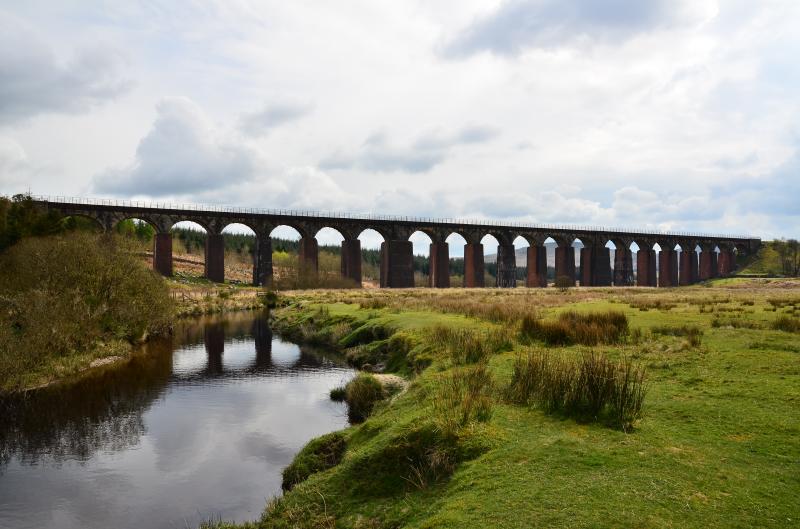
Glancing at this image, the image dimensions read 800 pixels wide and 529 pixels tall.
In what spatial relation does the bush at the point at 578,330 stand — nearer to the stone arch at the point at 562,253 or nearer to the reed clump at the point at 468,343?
the reed clump at the point at 468,343

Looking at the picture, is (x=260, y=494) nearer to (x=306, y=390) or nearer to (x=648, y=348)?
(x=306, y=390)

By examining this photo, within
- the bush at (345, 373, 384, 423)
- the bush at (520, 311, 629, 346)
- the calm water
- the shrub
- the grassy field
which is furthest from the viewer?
the shrub

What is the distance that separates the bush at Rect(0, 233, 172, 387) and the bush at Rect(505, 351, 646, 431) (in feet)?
49.0

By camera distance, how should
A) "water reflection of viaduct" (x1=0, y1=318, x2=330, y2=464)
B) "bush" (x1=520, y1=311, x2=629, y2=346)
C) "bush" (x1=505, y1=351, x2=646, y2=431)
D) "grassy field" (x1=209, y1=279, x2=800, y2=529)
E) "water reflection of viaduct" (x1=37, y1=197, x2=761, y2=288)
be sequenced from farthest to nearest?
"water reflection of viaduct" (x1=37, y1=197, x2=761, y2=288), "bush" (x1=520, y1=311, x2=629, y2=346), "water reflection of viaduct" (x1=0, y1=318, x2=330, y2=464), "bush" (x1=505, y1=351, x2=646, y2=431), "grassy field" (x1=209, y1=279, x2=800, y2=529)

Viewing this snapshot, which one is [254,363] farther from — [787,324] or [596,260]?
[596,260]

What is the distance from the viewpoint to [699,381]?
34.9 ft

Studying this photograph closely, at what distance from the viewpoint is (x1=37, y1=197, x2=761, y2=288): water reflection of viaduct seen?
190ft

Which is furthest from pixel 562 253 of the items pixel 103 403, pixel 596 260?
pixel 103 403

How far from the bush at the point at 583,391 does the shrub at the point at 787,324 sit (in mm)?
10297

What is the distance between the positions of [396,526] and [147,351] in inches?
845

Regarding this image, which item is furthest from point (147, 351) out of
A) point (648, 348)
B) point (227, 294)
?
point (227, 294)

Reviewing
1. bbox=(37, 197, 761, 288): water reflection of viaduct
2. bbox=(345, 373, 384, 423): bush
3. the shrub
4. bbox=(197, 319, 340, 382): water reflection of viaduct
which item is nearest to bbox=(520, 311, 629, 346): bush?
the shrub

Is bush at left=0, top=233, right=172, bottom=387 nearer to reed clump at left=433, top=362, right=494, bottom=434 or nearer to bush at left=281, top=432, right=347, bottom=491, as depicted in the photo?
bush at left=281, top=432, right=347, bottom=491

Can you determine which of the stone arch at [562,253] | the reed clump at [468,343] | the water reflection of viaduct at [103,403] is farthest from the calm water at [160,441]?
the stone arch at [562,253]
